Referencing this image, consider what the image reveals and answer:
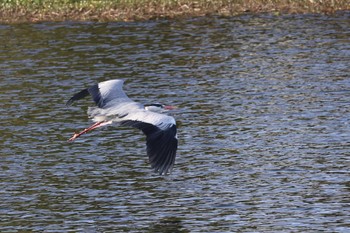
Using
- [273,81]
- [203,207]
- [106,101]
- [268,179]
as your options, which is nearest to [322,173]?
[268,179]

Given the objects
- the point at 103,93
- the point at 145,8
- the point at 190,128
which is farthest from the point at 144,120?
the point at 145,8

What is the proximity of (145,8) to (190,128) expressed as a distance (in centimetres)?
1381

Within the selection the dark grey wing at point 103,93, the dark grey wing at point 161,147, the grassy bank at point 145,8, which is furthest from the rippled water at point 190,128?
the dark grey wing at point 103,93

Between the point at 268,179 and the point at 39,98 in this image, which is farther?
the point at 39,98

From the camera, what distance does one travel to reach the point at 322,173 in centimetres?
1479

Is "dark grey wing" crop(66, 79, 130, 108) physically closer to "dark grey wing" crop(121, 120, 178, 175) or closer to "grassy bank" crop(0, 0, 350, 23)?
"dark grey wing" crop(121, 120, 178, 175)

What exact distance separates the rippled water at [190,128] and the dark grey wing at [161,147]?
79 centimetres

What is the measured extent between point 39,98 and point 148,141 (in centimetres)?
898

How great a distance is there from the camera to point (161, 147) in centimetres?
1246

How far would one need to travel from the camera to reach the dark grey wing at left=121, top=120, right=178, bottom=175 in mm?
12211

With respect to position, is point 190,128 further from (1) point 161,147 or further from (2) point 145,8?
(2) point 145,8

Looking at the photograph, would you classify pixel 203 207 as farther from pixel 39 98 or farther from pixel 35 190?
pixel 39 98

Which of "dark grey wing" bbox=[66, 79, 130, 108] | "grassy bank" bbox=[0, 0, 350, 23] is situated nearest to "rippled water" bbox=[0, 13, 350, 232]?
"grassy bank" bbox=[0, 0, 350, 23]

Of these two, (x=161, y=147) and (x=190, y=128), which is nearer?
(x=161, y=147)
